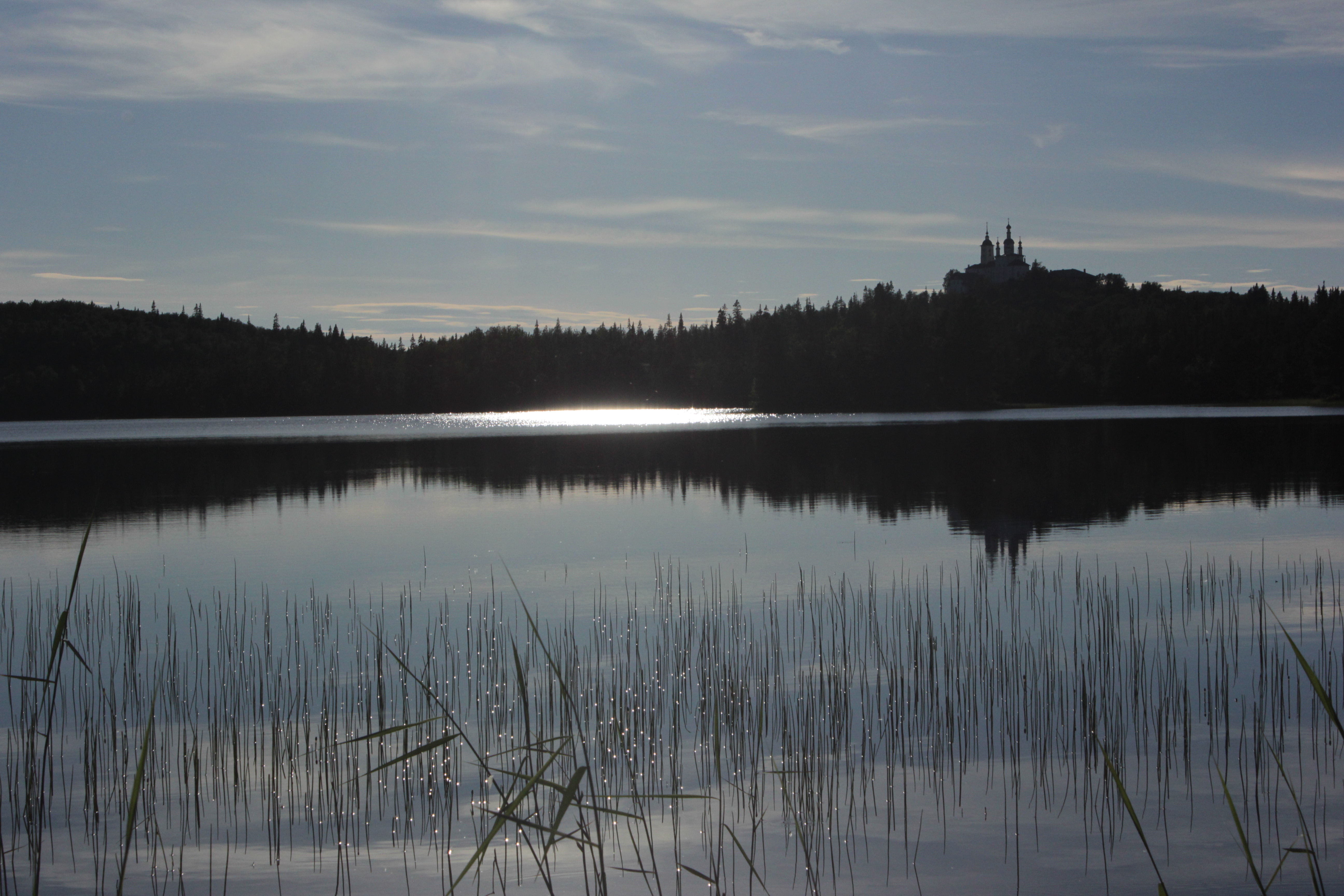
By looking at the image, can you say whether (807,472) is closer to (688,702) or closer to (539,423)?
(688,702)

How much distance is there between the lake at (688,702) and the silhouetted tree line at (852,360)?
105847 millimetres

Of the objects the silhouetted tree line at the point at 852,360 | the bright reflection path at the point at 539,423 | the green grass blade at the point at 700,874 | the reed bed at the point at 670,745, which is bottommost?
the reed bed at the point at 670,745

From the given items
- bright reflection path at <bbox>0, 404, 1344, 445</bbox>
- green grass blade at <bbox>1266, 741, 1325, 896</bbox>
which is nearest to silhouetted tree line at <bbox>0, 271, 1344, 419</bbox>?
bright reflection path at <bbox>0, 404, 1344, 445</bbox>

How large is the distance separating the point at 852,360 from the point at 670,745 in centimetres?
12748

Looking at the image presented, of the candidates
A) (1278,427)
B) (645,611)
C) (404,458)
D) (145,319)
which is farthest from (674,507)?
(145,319)

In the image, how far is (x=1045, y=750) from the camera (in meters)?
9.15

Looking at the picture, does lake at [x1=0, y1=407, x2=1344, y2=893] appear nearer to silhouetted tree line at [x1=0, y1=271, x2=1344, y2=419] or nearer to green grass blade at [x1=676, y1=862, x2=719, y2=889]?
green grass blade at [x1=676, y1=862, x2=719, y2=889]

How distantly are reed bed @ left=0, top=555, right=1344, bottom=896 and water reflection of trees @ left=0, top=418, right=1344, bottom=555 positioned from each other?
9352 mm

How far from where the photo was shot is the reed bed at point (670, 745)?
722 cm

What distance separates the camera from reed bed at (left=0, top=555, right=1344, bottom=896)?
7223 mm

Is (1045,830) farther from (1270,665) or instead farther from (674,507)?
(674,507)

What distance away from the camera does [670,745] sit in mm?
9523

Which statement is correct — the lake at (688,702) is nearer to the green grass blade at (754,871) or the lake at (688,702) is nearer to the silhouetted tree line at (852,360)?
the green grass blade at (754,871)

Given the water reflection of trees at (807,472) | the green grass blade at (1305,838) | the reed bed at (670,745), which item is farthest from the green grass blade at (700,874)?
the water reflection of trees at (807,472)
